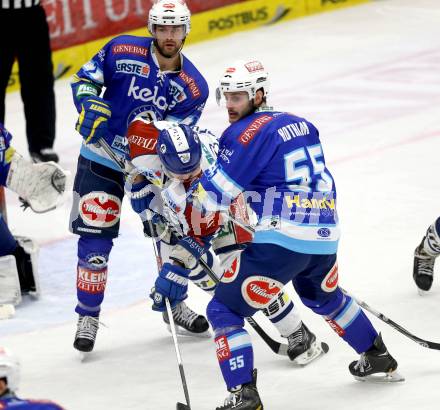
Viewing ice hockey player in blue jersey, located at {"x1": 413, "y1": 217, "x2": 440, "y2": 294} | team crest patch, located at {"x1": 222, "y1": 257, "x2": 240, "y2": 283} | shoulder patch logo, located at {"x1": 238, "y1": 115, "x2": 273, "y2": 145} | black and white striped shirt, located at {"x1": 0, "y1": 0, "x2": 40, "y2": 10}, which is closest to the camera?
shoulder patch logo, located at {"x1": 238, "y1": 115, "x2": 273, "y2": 145}

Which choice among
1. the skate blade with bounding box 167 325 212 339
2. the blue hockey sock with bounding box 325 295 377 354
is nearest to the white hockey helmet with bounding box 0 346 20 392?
the blue hockey sock with bounding box 325 295 377 354

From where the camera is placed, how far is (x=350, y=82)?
1141 centimetres

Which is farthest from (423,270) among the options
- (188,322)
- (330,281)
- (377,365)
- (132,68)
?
(132,68)

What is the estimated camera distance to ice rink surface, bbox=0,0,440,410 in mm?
5801

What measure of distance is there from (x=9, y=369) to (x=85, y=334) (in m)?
2.40

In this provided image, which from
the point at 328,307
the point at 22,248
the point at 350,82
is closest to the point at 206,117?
the point at 350,82

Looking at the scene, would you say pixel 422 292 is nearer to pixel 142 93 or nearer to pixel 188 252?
pixel 142 93

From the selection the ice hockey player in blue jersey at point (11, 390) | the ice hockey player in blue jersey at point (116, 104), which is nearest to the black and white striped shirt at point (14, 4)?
the ice hockey player in blue jersey at point (116, 104)

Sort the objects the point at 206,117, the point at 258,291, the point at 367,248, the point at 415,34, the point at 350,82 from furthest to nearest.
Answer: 1. the point at 415,34
2. the point at 350,82
3. the point at 206,117
4. the point at 367,248
5. the point at 258,291

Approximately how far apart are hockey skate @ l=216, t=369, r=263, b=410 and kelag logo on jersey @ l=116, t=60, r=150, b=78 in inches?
68.7

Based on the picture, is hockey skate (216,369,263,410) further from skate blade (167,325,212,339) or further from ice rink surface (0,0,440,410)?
skate blade (167,325,212,339)

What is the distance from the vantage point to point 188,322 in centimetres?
657

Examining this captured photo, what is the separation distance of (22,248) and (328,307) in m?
2.22

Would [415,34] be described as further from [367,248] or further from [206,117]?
[367,248]
